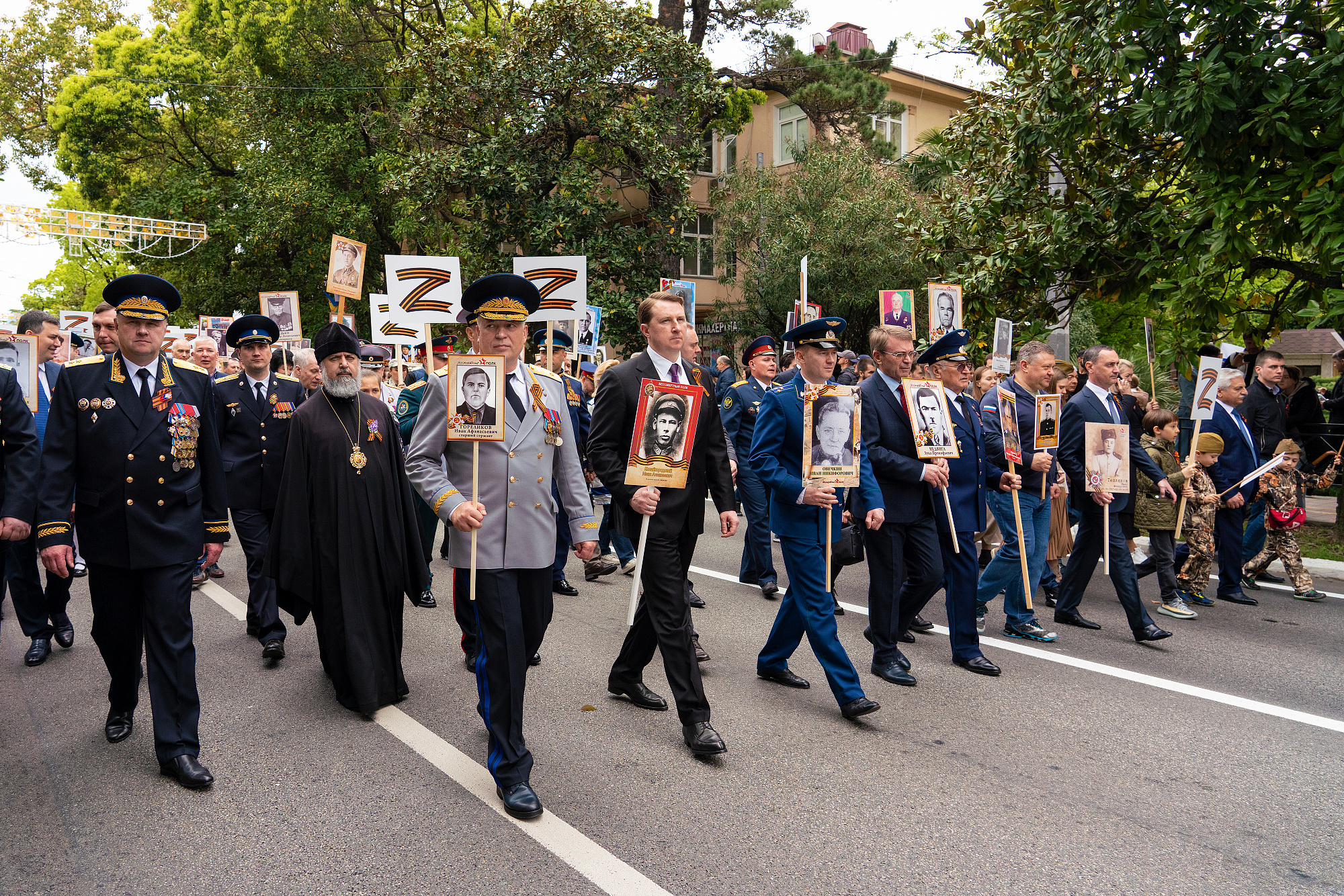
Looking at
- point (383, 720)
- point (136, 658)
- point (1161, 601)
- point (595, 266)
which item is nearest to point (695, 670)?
point (383, 720)

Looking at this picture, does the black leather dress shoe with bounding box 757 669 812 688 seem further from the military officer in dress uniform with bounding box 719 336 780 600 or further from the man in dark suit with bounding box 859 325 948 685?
the military officer in dress uniform with bounding box 719 336 780 600

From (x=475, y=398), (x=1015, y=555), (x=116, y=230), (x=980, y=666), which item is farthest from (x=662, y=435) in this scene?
(x=116, y=230)

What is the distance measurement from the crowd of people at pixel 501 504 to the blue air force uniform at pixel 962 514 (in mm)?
18

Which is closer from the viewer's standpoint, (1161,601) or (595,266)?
(1161,601)

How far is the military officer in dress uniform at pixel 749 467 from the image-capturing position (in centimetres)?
847

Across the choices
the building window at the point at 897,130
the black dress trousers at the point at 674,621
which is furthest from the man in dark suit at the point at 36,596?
the building window at the point at 897,130

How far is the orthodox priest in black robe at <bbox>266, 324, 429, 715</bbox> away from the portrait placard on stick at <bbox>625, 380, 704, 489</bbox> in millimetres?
1448

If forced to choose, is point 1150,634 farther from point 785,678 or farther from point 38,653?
point 38,653

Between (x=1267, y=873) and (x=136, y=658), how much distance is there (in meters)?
4.96

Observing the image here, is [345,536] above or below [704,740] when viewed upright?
above

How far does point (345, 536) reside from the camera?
5.27 m

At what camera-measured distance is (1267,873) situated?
11.7ft

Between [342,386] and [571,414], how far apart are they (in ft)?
7.43

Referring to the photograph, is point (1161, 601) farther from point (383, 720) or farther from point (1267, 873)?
point (383, 720)
